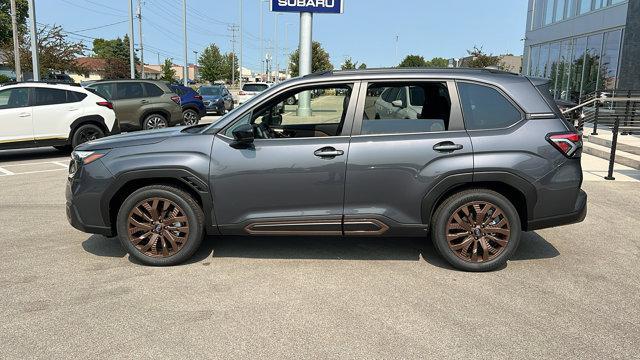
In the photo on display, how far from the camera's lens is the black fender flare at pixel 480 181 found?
4.23 meters

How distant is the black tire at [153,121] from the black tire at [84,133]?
9.74ft

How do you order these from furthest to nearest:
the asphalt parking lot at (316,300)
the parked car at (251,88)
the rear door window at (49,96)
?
the parked car at (251,88), the rear door window at (49,96), the asphalt parking lot at (316,300)

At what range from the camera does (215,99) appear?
80.7 feet

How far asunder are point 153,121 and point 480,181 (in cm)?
1182

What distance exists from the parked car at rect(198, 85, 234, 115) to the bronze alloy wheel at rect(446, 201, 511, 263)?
2114cm

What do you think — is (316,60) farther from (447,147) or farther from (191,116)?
(447,147)

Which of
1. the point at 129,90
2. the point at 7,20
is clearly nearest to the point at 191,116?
the point at 129,90

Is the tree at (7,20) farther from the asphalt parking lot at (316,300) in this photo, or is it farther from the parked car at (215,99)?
the asphalt parking lot at (316,300)

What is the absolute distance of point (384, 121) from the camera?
4402 millimetres

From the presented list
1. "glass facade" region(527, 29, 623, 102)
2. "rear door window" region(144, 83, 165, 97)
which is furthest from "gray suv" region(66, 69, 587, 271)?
"glass facade" region(527, 29, 623, 102)

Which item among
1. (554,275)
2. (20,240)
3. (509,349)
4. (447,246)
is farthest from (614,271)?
(20,240)

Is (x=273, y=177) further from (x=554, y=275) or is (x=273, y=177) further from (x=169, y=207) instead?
(x=554, y=275)

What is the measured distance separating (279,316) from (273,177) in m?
1.23

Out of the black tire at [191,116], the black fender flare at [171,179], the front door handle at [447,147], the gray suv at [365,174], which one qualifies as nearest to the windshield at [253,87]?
the black tire at [191,116]
